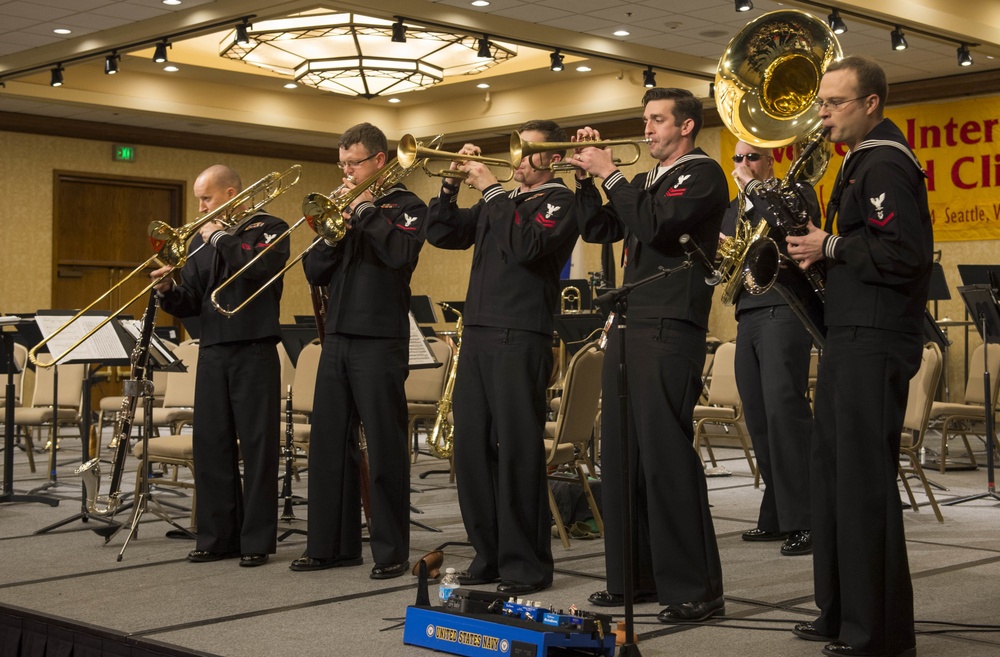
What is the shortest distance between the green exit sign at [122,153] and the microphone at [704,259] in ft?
40.2

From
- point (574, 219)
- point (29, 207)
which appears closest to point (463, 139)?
point (29, 207)

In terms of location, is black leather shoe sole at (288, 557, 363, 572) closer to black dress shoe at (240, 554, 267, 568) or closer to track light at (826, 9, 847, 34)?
black dress shoe at (240, 554, 267, 568)

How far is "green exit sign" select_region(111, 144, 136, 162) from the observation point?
1452cm

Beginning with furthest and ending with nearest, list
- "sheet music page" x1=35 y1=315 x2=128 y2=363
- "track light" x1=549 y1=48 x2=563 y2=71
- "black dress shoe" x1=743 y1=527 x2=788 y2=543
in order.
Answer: "track light" x1=549 y1=48 x2=563 y2=71 → "sheet music page" x1=35 y1=315 x2=128 y2=363 → "black dress shoe" x1=743 y1=527 x2=788 y2=543

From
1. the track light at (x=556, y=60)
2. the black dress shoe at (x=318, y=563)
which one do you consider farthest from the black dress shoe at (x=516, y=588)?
the track light at (x=556, y=60)

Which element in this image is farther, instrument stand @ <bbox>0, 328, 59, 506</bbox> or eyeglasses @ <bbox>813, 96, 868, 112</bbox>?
instrument stand @ <bbox>0, 328, 59, 506</bbox>

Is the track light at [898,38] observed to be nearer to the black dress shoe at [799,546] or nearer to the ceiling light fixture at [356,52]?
the ceiling light fixture at [356,52]

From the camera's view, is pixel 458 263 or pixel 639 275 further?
pixel 458 263

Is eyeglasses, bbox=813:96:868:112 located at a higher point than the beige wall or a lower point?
lower

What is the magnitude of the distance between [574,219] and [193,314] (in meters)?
1.93

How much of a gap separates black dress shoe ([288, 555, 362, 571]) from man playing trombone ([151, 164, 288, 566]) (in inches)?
8.6

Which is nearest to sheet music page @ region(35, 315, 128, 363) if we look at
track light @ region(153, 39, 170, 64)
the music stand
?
the music stand

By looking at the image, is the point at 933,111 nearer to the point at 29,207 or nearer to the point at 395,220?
the point at 395,220

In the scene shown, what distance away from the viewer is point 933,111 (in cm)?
1189
